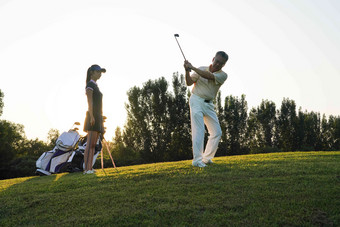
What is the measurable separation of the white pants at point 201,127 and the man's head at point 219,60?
0.76 m

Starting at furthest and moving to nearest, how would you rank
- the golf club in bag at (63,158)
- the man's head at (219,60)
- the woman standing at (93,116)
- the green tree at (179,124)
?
the green tree at (179,124) < the golf club in bag at (63,158) < the woman standing at (93,116) < the man's head at (219,60)

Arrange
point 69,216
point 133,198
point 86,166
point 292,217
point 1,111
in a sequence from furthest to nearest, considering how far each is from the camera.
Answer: point 1,111, point 86,166, point 133,198, point 69,216, point 292,217

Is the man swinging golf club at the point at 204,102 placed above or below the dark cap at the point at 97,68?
below

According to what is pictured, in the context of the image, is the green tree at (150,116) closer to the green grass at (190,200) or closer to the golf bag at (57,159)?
the golf bag at (57,159)

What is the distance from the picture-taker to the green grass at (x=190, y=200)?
10.2ft

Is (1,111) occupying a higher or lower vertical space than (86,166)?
higher

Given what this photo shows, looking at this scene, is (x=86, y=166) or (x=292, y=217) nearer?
(x=292, y=217)

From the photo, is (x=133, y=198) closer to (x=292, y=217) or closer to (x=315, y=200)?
(x=292, y=217)

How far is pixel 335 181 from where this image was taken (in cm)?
420

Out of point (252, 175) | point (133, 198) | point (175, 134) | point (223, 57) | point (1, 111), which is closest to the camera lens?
point (133, 198)

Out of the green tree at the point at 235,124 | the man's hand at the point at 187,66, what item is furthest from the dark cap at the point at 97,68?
the green tree at the point at 235,124

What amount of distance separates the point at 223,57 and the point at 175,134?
28.7 m

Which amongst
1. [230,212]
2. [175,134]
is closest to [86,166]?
[230,212]

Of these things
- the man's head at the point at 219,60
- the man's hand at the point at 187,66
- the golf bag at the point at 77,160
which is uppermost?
the man's head at the point at 219,60
